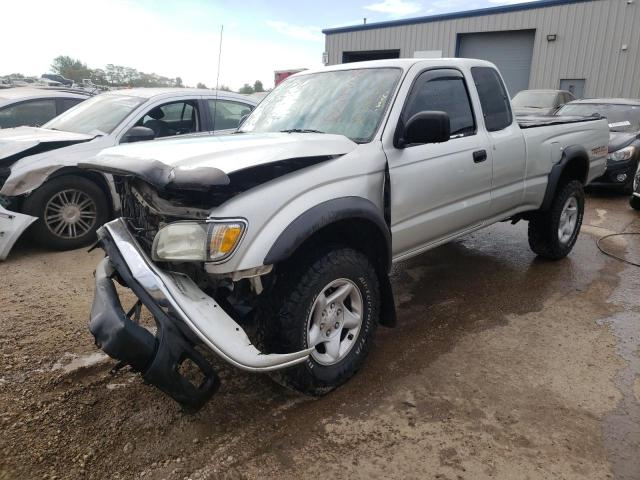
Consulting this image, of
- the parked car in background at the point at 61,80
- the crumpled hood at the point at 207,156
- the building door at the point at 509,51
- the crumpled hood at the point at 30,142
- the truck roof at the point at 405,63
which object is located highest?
the building door at the point at 509,51

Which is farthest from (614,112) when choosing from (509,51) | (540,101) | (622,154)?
(509,51)

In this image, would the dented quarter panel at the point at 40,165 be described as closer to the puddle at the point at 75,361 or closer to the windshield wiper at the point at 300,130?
the puddle at the point at 75,361

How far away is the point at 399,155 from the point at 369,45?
23.0 m

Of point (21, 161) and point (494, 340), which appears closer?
point (494, 340)

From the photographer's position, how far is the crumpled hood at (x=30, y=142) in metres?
5.19

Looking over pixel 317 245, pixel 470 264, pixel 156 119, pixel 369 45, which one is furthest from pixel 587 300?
pixel 369 45

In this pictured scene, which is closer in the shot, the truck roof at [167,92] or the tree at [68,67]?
the truck roof at [167,92]

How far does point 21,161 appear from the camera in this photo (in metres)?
5.14

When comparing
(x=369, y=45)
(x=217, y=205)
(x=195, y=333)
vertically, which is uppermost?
(x=369, y=45)

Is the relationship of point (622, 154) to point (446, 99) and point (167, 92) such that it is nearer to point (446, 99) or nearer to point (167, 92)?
point (446, 99)

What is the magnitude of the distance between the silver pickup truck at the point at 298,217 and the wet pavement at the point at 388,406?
293mm

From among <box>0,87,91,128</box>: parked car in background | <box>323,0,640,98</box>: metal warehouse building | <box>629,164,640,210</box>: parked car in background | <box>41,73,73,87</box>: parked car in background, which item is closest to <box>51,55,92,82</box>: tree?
<box>41,73,73,87</box>: parked car in background

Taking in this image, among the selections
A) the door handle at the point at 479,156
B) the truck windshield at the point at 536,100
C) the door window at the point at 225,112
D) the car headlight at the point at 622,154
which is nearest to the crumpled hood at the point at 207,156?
the door handle at the point at 479,156

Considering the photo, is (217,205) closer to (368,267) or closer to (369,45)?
(368,267)
